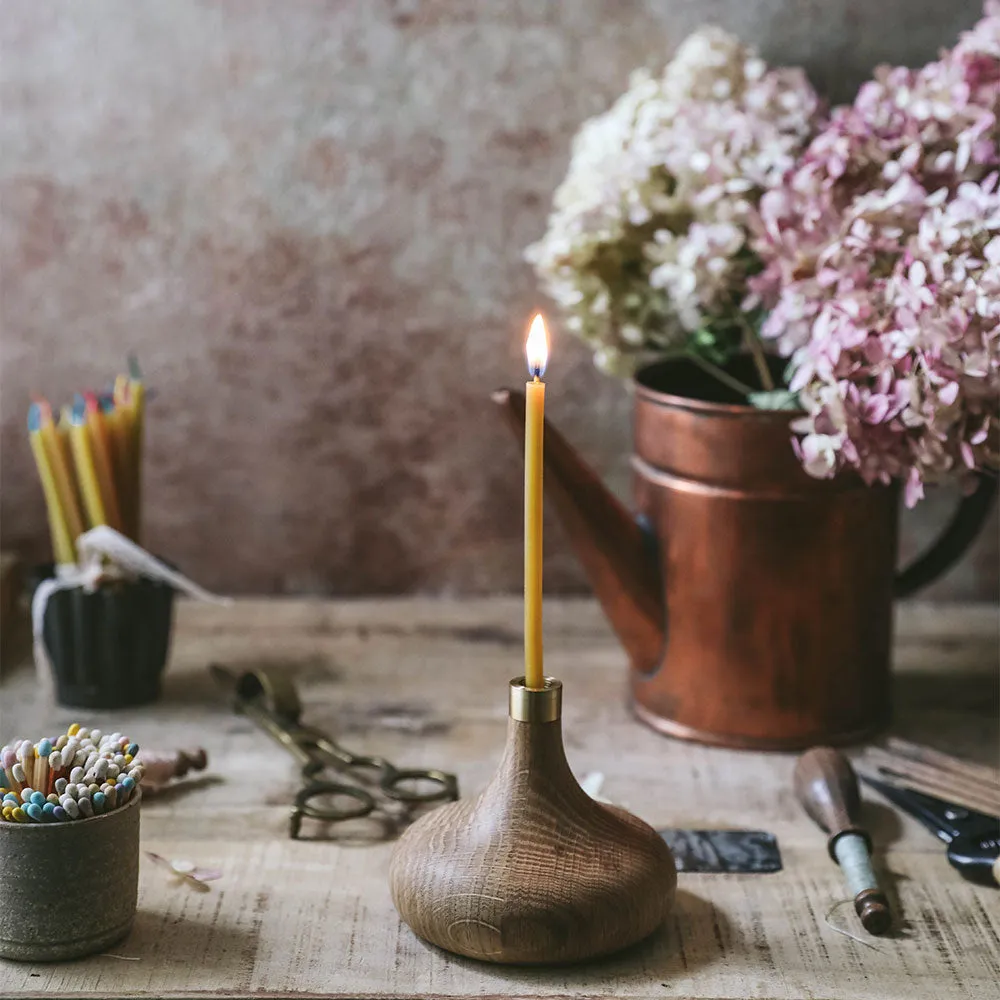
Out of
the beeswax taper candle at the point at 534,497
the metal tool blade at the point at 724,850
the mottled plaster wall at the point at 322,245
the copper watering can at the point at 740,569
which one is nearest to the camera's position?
the beeswax taper candle at the point at 534,497

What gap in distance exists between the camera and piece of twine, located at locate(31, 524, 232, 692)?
102 cm

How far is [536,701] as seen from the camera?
2.26 feet

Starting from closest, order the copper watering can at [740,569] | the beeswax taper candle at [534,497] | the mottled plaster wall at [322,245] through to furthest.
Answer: the beeswax taper candle at [534,497], the copper watering can at [740,569], the mottled plaster wall at [322,245]

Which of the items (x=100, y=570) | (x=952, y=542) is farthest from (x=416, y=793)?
(x=952, y=542)

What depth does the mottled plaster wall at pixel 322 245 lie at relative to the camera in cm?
116

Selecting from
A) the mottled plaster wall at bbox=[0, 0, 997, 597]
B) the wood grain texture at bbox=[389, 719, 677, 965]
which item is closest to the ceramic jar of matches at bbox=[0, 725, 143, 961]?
the wood grain texture at bbox=[389, 719, 677, 965]

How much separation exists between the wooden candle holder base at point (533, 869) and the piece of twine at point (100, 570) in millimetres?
364

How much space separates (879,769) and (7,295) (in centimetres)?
80

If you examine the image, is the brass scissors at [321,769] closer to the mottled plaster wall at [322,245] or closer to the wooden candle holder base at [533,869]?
the wooden candle holder base at [533,869]

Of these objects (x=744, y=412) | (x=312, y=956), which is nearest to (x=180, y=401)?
(x=744, y=412)

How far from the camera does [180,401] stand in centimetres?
123

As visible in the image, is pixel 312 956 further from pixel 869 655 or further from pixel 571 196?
pixel 571 196

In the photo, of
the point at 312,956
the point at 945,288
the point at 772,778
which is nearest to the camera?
the point at 312,956

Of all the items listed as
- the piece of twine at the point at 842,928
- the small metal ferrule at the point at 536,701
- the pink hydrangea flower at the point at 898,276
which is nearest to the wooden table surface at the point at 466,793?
the piece of twine at the point at 842,928
